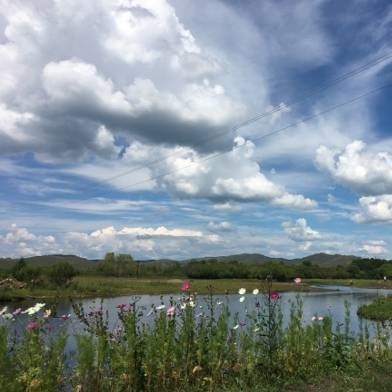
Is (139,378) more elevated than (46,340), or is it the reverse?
(46,340)

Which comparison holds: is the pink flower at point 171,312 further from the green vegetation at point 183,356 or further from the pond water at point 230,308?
the pond water at point 230,308

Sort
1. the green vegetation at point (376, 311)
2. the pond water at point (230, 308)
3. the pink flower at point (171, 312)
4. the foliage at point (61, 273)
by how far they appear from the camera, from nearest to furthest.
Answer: the pink flower at point (171, 312) → the pond water at point (230, 308) → the green vegetation at point (376, 311) → the foliage at point (61, 273)

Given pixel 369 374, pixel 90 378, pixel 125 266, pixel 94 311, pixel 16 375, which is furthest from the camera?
pixel 125 266

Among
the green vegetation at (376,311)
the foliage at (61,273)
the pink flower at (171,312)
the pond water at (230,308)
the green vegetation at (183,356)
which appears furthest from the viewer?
the foliage at (61,273)

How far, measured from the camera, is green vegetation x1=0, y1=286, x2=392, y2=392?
19.5ft

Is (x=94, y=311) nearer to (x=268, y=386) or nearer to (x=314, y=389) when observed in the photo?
(x=268, y=386)

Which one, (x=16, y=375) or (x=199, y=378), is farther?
(x=199, y=378)

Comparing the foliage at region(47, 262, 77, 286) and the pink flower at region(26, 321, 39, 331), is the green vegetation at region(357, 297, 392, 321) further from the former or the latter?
the foliage at region(47, 262, 77, 286)

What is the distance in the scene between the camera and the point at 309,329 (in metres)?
8.60

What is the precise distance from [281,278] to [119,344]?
119407 mm

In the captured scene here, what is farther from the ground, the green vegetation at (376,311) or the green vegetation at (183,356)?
the green vegetation at (183,356)

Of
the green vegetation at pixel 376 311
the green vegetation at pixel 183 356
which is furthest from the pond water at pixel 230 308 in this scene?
the green vegetation at pixel 376 311

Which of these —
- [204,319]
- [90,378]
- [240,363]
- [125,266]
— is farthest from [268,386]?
[125,266]

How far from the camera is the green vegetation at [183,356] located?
5.96 metres
